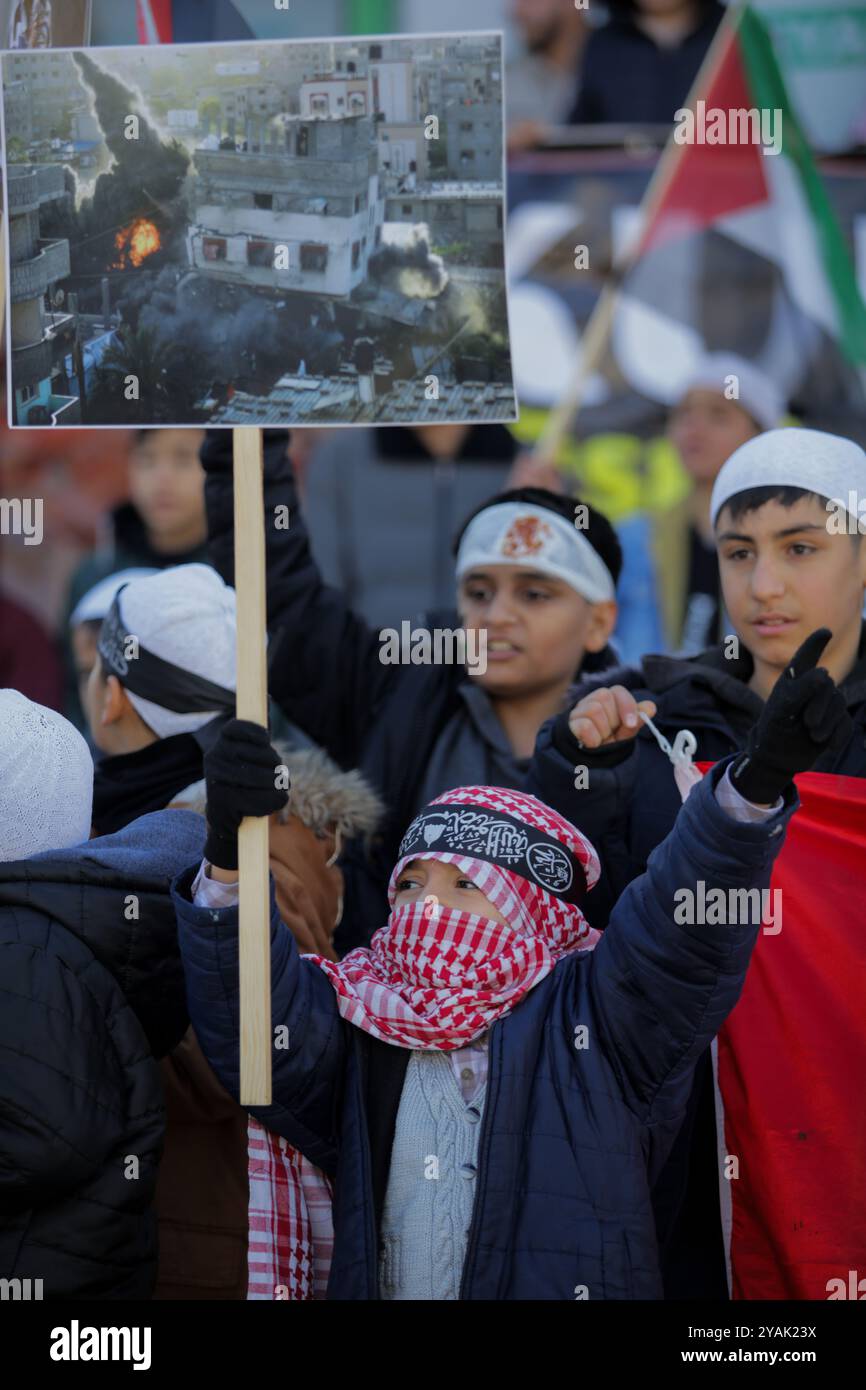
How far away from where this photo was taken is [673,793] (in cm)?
334

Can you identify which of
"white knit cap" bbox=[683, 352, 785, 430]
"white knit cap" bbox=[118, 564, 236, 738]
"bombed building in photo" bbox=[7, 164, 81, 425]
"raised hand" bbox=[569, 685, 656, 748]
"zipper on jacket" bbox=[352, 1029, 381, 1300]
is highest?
"white knit cap" bbox=[683, 352, 785, 430]

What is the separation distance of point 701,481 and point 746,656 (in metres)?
2.48

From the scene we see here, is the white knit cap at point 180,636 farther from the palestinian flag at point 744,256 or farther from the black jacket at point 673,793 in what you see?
the palestinian flag at point 744,256

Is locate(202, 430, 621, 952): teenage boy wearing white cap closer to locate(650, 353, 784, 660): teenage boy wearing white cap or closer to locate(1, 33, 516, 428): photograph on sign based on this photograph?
locate(1, 33, 516, 428): photograph on sign

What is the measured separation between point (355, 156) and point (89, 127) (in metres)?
0.48

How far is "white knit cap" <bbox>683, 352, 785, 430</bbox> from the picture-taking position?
5840mm

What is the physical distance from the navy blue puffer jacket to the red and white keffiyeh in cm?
6

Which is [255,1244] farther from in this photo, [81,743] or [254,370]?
[254,370]

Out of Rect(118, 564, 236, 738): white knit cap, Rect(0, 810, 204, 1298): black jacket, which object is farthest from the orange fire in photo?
Rect(0, 810, 204, 1298): black jacket

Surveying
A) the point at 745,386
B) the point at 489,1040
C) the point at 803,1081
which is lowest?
the point at 803,1081

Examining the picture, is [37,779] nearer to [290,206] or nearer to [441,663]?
[290,206]

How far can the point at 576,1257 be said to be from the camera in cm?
265

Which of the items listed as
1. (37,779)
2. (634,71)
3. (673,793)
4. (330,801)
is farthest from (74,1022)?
(634,71)

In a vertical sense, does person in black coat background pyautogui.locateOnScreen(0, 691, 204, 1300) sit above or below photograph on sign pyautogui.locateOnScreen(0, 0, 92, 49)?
below
